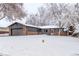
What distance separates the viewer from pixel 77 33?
1906mm

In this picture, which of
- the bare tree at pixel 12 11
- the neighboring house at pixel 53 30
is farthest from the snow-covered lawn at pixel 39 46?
the bare tree at pixel 12 11

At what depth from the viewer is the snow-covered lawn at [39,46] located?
1882mm

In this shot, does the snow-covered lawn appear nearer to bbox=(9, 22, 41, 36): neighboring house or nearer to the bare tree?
bbox=(9, 22, 41, 36): neighboring house

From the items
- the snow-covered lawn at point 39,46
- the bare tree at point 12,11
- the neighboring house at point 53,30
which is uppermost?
the bare tree at point 12,11

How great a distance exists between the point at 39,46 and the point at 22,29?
11.5 inches

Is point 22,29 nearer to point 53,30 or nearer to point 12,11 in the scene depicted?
point 12,11

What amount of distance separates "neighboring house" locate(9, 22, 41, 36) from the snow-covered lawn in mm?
51

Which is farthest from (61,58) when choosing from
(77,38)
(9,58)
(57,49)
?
(9,58)

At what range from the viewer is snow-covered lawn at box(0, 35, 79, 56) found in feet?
6.17

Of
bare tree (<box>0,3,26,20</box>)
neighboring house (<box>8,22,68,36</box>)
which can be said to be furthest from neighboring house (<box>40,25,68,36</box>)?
bare tree (<box>0,3,26,20</box>)

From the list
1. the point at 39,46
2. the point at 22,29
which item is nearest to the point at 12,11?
the point at 22,29

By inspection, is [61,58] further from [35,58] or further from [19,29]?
[19,29]

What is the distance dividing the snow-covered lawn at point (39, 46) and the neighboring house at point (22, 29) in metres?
0.05

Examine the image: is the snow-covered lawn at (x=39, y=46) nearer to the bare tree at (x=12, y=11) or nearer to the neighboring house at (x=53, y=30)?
the neighboring house at (x=53, y=30)
